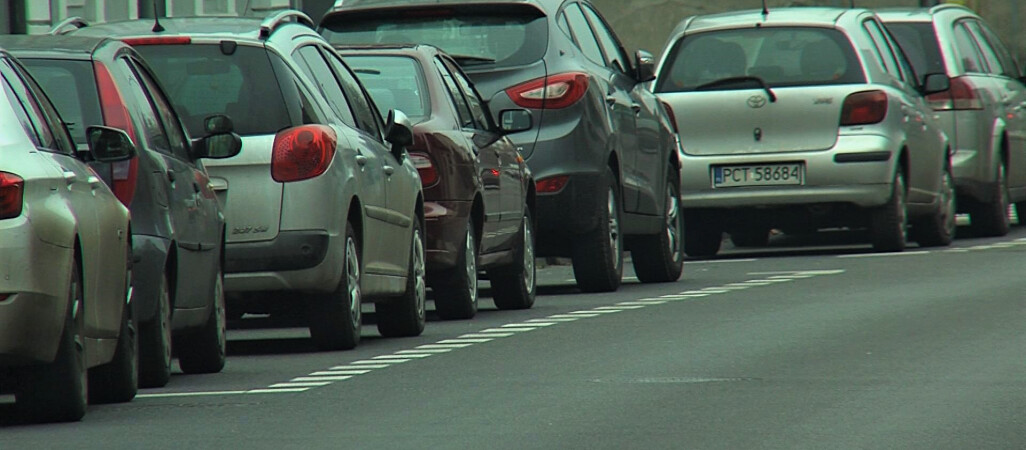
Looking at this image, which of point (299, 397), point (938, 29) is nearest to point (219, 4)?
point (938, 29)

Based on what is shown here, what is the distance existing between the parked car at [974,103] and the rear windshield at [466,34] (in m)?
7.92

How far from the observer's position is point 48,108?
912cm

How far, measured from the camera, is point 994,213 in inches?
922

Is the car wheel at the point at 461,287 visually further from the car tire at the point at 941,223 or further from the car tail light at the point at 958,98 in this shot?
the car tail light at the point at 958,98

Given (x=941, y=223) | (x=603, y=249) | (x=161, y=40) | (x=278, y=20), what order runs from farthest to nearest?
1. (x=941, y=223)
2. (x=603, y=249)
3. (x=278, y=20)
4. (x=161, y=40)

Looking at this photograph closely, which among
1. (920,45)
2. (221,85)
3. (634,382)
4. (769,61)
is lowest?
(920,45)

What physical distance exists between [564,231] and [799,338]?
3.94 m

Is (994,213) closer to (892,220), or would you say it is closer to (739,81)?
(892,220)

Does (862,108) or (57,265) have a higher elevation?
(57,265)

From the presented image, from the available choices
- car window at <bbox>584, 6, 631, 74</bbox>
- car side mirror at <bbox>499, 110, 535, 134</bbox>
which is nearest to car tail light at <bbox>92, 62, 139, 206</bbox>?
car side mirror at <bbox>499, 110, 535, 134</bbox>

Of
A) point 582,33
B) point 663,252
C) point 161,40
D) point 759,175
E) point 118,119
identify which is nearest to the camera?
point 118,119

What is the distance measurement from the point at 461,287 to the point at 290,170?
2.75 m

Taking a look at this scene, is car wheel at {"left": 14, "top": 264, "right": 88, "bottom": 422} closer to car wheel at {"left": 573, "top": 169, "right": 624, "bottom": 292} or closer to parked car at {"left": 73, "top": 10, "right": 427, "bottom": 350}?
parked car at {"left": 73, "top": 10, "right": 427, "bottom": 350}

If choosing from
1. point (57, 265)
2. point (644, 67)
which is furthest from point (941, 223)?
point (57, 265)
